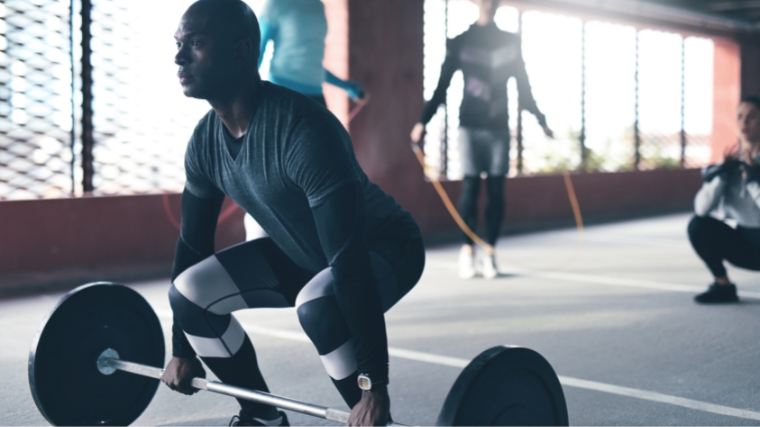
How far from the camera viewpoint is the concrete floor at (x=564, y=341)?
8.50ft

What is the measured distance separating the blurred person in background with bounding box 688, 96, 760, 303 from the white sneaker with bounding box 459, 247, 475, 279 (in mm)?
1447

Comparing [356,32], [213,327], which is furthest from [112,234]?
[213,327]

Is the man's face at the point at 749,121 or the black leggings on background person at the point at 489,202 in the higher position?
the man's face at the point at 749,121

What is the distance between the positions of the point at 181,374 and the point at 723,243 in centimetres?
296

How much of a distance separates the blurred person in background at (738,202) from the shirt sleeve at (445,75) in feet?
5.47

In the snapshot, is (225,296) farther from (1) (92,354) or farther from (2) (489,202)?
(2) (489,202)

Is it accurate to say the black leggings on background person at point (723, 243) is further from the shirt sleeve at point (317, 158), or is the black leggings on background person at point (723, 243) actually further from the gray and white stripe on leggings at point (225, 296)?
the shirt sleeve at point (317, 158)

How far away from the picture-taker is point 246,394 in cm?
201

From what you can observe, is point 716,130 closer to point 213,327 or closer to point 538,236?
point 538,236

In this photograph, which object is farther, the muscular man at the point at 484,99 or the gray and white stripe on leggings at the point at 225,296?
the muscular man at the point at 484,99

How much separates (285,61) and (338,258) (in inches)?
81.8

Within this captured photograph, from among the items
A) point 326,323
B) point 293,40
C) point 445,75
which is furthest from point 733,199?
point 326,323

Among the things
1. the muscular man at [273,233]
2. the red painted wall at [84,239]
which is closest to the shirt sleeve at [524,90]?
the red painted wall at [84,239]

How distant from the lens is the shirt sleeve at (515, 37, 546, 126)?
16.6 ft
